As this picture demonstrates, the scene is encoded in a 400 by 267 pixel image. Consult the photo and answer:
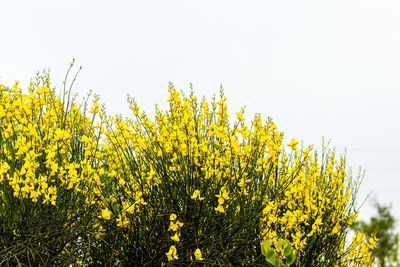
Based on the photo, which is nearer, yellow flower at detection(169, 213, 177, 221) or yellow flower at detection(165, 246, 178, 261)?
yellow flower at detection(165, 246, 178, 261)

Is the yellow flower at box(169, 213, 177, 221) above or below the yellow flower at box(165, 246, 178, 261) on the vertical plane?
above

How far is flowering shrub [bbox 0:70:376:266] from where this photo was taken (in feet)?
12.0

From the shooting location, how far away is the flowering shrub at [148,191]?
3.66m

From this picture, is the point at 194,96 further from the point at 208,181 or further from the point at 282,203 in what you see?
the point at 282,203

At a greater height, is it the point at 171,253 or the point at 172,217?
the point at 172,217

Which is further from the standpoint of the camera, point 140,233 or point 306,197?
point 306,197

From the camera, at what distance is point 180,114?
14.0 feet

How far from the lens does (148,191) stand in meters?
3.97

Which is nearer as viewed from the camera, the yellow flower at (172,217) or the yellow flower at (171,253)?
the yellow flower at (171,253)

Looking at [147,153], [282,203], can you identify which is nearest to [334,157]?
[282,203]

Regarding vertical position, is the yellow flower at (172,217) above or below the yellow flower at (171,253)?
above

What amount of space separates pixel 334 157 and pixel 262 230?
1.55 metres

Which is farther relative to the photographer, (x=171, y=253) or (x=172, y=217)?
(x=172, y=217)

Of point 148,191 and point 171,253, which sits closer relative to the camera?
point 171,253
